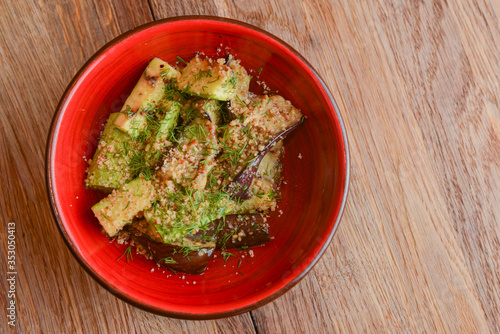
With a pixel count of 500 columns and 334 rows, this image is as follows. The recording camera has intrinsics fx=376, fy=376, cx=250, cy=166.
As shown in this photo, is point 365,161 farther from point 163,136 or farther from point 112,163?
point 112,163

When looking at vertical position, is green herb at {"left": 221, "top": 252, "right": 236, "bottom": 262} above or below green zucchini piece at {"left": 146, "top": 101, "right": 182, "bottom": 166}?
below

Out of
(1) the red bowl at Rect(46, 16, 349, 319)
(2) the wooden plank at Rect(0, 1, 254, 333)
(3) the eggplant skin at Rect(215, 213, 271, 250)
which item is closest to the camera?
(1) the red bowl at Rect(46, 16, 349, 319)

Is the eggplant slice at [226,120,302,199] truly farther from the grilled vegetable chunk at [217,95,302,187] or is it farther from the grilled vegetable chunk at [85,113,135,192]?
the grilled vegetable chunk at [85,113,135,192]

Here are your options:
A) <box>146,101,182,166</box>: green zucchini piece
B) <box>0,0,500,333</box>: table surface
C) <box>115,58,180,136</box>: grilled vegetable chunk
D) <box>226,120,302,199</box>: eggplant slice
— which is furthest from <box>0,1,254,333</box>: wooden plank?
<box>226,120,302,199</box>: eggplant slice

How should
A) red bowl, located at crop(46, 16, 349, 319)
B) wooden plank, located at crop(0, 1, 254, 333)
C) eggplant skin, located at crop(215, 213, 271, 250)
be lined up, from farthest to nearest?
→ 1. wooden plank, located at crop(0, 1, 254, 333)
2. eggplant skin, located at crop(215, 213, 271, 250)
3. red bowl, located at crop(46, 16, 349, 319)

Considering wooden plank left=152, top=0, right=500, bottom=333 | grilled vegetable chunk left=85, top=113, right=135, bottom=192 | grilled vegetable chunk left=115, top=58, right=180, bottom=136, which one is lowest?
wooden plank left=152, top=0, right=500, bottom=333

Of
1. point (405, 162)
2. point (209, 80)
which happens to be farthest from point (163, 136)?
point (405, 162)

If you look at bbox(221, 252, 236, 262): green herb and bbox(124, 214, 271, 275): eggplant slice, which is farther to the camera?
bbox(221, 252, 236, 262): green herb

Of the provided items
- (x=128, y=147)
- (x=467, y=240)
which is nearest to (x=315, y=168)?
(x=128, y=147)
